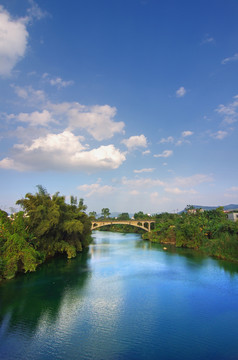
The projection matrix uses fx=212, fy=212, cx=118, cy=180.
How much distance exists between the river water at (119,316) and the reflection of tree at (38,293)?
55 mm

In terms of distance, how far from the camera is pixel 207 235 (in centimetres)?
4038

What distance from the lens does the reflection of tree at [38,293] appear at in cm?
1244

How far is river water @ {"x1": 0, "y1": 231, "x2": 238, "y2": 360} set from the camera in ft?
31.0

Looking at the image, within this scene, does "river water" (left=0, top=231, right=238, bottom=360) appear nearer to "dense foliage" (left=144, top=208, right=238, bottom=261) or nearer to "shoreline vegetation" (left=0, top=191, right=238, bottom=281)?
"shoreline vegetation" (left=0, top=191, right=238, bottom=281)

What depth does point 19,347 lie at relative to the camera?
31.2 ft

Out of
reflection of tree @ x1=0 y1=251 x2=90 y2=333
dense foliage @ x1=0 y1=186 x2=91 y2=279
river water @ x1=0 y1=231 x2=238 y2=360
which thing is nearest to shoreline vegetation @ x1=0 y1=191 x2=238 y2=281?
dense foliage @ x1=0 y1=186 x2=91 y2=279

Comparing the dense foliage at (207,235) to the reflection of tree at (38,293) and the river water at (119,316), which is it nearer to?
the river water at (119,316)

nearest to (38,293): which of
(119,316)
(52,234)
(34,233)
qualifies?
(119,316)

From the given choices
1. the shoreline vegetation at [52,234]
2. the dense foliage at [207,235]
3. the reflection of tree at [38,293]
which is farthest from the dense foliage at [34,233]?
the dense foliage at [207,235]

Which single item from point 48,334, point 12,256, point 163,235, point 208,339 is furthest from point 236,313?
point 163,235

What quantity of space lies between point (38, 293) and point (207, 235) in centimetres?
3331

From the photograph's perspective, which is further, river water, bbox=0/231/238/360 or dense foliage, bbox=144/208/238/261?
dense foliage, bbox=144/208/238/261

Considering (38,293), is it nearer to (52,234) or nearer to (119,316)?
(119,316)

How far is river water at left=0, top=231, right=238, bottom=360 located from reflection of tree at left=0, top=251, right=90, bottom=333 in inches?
2.1
